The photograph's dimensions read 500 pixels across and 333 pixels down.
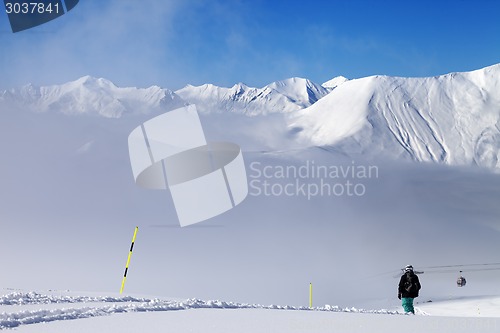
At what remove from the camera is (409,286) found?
Answer: 17.3 metres

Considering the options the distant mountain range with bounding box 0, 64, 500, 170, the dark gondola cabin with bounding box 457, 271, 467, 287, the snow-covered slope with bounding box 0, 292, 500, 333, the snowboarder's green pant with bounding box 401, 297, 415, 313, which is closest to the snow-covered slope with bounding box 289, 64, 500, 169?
the distant mountain range with bounding box 0, 64, 500, 170

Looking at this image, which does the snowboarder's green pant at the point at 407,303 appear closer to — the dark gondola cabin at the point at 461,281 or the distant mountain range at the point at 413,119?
the dark gondola cabin at the point at 461,281

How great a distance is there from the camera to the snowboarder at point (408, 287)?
17.2 meters

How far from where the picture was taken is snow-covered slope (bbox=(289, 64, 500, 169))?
16500cm

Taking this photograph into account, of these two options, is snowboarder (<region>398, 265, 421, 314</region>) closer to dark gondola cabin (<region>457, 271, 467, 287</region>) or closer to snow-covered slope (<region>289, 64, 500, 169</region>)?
dark gondola cabin (<region>457, 271, 467, 287</region>)

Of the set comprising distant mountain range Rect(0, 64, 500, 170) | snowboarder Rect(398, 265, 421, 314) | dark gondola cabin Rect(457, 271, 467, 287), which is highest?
distant mountain range Rect(0, 64, 500, 170)

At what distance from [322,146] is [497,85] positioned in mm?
67864

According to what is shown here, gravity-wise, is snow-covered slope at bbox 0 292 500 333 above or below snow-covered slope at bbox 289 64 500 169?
below

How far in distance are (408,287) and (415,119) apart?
17072 centimetres

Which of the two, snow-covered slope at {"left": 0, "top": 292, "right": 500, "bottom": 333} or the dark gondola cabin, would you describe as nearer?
snow-covered slope at {"left": 0, "top": 292, "right": 500, "bottom": 333}

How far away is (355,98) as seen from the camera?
18362 cm

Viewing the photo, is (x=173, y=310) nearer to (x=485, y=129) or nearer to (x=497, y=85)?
(x=485, y=129)

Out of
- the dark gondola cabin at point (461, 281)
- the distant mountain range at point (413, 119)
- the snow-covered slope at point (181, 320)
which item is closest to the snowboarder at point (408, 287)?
the snow-covered slope at point (181, 320)

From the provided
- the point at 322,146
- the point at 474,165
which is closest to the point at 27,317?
the point at 322,146
